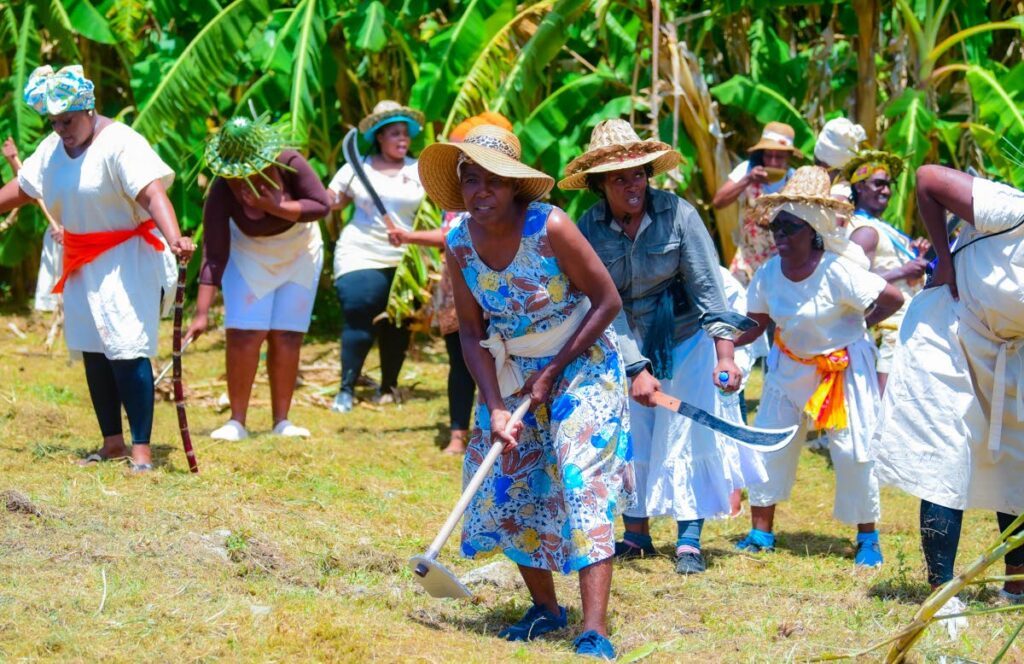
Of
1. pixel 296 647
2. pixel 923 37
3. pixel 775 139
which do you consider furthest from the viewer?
pixel 923 37

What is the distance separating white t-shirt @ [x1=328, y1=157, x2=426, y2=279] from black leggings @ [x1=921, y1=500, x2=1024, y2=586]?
4792 mm

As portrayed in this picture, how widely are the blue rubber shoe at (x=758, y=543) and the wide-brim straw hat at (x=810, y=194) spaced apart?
5.11ft

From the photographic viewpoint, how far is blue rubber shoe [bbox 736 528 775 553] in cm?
641

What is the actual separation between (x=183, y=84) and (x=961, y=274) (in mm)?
7150

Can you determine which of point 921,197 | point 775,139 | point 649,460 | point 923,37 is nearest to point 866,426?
point 649,460

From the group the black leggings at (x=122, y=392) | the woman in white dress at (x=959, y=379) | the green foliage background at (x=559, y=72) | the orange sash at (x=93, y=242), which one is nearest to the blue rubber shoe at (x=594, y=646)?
the woman in white dress at (x=959, y=379)

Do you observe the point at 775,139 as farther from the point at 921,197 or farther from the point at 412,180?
the point at 921,197

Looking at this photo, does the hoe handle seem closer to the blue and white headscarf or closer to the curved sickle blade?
the curved sickle blade

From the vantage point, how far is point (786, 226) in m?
6.06

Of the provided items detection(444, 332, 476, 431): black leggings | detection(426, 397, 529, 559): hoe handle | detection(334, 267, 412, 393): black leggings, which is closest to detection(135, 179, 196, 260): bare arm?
detection(444, 332, 476, 431): black leggings

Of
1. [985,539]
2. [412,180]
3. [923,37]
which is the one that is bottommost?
[985,539]

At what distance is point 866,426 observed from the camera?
6.21 m

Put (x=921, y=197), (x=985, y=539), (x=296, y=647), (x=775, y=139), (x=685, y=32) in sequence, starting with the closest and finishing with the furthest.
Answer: (x=296, y=647) < (x=921, y=197) < (x=985, y=539) < (x=775, y=139) < (x=685, y=32)

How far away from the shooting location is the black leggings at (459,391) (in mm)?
8352
